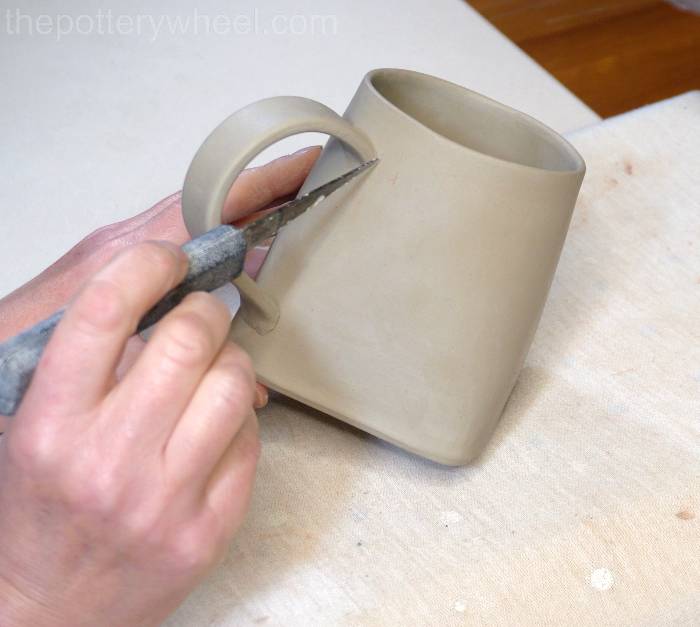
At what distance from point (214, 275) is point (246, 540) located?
17 cm

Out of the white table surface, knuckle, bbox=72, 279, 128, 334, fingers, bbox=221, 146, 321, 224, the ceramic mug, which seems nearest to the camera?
knuckle, bbox=72, 279, 128, 334

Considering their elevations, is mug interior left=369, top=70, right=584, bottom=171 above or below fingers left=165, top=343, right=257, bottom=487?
above

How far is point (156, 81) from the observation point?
3.12 feet

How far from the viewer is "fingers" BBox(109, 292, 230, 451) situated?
41 centimetres

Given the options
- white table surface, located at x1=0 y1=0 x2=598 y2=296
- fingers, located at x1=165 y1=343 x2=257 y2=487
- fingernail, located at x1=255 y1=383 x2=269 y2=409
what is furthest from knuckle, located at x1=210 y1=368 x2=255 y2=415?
white table surface, located at x1=0 y1=0 x2=598 y2=296

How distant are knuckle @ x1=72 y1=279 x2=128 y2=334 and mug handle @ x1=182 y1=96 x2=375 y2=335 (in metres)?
0.10

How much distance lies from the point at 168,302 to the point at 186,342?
4 centimetres

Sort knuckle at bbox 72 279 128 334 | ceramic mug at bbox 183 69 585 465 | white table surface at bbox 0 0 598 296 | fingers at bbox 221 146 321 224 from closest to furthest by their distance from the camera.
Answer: knuckle at bbox 72 279 128 334, ceramic mug at bbox 183 69 585 465, fingers at bbox 221 146 321 224, white table surface at bbox 0 0 598 296

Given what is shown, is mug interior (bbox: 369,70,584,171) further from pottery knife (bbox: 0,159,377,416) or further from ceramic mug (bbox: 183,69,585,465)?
pottery knife (bbox: 0,159,377,416)

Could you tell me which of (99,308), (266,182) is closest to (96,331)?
(99,308)

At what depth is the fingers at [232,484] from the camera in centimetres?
46

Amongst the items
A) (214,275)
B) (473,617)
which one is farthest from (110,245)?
(473,617)

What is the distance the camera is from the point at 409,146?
51cm

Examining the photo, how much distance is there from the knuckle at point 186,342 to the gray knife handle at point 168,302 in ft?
0.10
